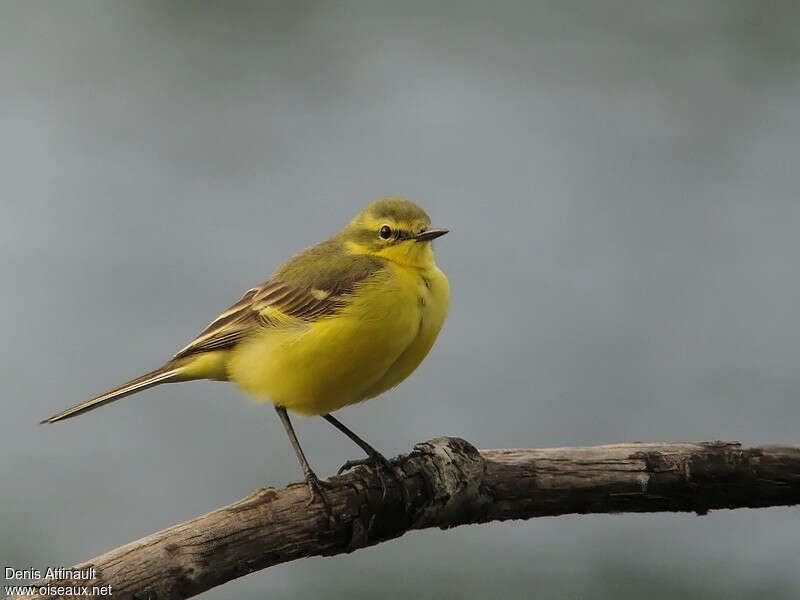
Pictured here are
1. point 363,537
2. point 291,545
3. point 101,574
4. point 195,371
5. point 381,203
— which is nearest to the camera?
point 101,574

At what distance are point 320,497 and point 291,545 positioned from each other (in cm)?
22

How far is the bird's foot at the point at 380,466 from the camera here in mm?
4138

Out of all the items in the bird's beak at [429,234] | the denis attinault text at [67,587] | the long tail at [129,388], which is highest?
the bird's beak at [429,234]

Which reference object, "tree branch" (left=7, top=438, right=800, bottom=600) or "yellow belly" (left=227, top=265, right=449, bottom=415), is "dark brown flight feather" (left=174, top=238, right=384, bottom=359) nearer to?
"yellow belly" (left=227, top=265, right=449, bottom=415)

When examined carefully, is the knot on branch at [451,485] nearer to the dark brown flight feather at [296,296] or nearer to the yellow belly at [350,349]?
the yellow belly at [350,349]

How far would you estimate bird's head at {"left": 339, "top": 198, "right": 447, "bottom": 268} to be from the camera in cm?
477

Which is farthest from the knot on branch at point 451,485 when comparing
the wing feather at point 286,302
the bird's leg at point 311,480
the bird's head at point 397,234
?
the bird's head at point 397,234

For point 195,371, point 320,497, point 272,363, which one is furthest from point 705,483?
point 195,371

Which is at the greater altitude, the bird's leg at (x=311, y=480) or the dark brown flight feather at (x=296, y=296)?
the dark brown flight feather at (x=296, y=296)

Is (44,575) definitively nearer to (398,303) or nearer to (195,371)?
(195,371)

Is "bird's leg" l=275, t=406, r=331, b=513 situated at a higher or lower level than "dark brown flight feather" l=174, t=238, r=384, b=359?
lower

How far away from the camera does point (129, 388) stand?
4496 mm

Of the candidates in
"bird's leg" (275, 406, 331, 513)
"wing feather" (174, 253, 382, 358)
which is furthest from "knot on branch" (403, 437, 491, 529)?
"wing feather" (174, 253, 382, 358)

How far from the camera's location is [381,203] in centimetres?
492
